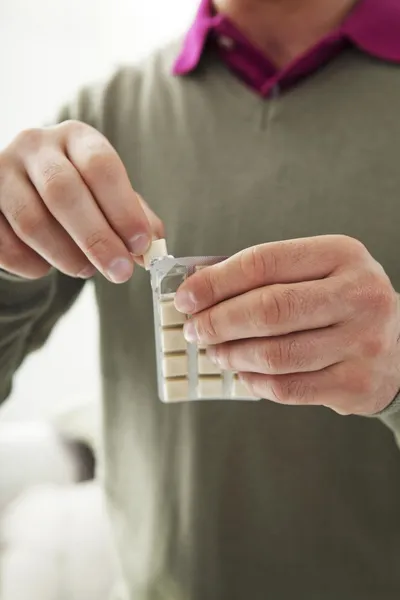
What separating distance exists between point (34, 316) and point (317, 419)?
1.04 feet

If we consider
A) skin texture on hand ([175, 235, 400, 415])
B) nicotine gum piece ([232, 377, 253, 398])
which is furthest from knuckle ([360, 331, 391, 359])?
nicotine gum piece ([232, 377, 253, 398])

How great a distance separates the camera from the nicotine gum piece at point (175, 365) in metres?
0.46

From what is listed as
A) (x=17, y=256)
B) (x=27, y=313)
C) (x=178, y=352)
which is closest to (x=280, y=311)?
(x=178, y=352)

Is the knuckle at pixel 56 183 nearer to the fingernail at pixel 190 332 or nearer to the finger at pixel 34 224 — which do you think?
the finger at pixel 34 224

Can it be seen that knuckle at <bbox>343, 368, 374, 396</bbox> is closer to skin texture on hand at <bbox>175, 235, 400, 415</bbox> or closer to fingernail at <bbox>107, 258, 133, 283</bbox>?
skin texture on hand at <bbox>175, 235, 400, 415</bbox>

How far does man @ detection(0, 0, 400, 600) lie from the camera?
1.93 feet

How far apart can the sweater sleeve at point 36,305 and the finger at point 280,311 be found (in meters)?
0.28

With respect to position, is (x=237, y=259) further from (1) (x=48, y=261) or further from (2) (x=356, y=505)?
(2) (x=356, y=505)

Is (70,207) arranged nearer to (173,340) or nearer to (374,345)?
(173,340)

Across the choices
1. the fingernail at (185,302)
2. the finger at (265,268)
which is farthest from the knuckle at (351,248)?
the fingernail at (185,302)

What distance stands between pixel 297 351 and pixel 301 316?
0.08ft

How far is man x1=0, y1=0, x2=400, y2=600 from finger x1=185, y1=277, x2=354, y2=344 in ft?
0.48

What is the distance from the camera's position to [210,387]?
0.47m

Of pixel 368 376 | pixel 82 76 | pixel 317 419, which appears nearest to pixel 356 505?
pixel 317 419
